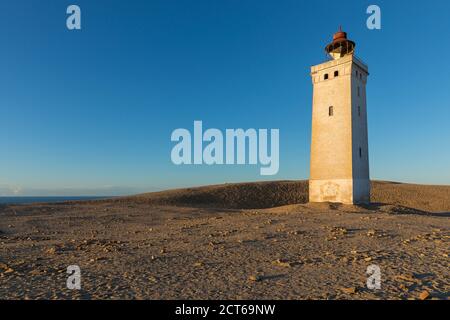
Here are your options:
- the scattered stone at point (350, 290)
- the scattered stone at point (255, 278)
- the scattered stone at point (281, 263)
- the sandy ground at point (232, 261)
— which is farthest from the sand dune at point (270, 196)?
the scattered stone at point (350, 290)

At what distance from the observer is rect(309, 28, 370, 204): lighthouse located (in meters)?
Answer: 23.2

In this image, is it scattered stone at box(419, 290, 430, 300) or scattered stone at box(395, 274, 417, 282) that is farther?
scattered stone at box(395, 274, 417, 282)

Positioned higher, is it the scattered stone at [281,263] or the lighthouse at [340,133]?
the lighthouse at [340,133]

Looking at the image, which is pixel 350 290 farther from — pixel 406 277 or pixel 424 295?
pixel 406 277

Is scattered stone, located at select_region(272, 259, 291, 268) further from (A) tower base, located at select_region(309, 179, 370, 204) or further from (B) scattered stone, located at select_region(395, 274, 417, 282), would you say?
(A) tower base, located at select_region(309, 179, 370, 204)

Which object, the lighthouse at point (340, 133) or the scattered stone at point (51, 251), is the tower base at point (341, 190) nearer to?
the lighthouse at point (340, 133)

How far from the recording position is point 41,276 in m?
6.50

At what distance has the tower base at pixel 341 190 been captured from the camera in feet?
75.4

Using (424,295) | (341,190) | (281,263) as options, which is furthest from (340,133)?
(424,295)

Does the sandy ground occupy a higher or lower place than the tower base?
lower

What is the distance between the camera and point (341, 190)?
76.9 ft

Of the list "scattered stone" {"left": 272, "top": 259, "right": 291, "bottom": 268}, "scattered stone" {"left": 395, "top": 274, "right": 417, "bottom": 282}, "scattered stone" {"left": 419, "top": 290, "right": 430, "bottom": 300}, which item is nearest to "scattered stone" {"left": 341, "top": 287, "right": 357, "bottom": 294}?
"scattered stone" {"left": 419, "top": 290, "right": 430, "bottom": 300}

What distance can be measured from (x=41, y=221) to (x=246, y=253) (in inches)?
554
